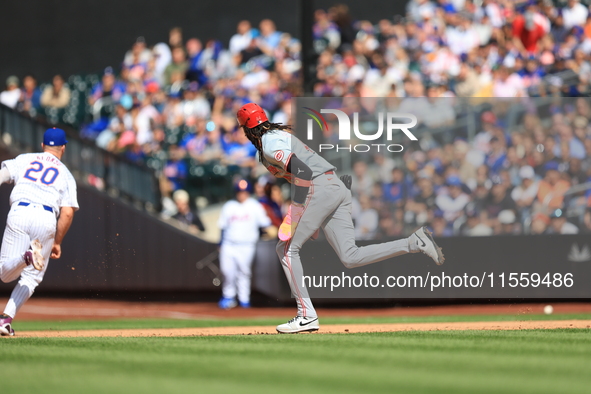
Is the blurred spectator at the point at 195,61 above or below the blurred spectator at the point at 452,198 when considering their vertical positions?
above

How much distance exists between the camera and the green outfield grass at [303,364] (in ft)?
12.4

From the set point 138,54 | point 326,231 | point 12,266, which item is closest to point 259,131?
point 326,231

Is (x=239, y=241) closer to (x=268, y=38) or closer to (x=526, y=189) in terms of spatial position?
(x=526, y=189)

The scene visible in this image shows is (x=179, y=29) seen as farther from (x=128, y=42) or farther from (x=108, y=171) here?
(x=108, y=171)

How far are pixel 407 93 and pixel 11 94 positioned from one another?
25.8 ft

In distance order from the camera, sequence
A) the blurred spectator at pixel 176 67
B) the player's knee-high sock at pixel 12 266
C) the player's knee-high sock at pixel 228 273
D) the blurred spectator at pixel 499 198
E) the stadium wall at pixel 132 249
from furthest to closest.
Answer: the blurred spectator at pixel 176 67
the stadium wall at pixel 132 249
the player's knee-high sock at pixel 228 273
the blurred spectator at pixel 499 198
the player's knee-high sock at pixel 12 266

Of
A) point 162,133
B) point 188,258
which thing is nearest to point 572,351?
point 188,258

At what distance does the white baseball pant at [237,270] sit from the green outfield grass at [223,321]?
4.87 feet

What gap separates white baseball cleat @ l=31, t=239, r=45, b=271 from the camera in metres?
6.51

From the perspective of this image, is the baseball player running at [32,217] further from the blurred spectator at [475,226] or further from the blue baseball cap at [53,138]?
the blurred spectator at [475,226]

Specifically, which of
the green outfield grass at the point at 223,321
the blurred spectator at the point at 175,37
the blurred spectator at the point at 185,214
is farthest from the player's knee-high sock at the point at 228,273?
the blurred spectator at the point at 175,37

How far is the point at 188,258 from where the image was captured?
1211 centimetres

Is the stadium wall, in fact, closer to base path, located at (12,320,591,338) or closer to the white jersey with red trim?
base path, located at (12,320,591,338)

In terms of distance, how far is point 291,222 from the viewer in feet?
21.6
